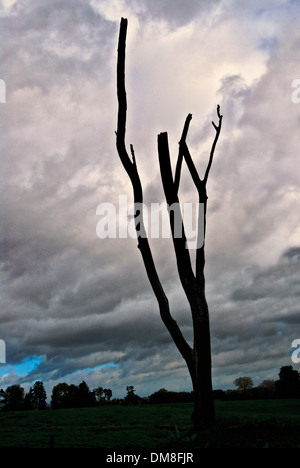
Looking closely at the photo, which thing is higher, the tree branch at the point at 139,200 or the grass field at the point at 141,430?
the tree branch at the point at 139,200

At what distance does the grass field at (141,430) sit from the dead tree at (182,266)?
36.1 inches

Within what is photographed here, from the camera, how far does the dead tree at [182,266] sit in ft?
36.1

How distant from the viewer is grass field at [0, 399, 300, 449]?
874 cm

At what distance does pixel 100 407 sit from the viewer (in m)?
21.2

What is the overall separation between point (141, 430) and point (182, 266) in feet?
17.0

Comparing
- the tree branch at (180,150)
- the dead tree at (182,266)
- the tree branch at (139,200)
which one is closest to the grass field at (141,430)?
the dead tree at (182,266)

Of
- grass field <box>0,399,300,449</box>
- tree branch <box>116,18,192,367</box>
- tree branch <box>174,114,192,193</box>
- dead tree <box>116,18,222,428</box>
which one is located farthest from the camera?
tree branch <box>174,114,192,193</box>

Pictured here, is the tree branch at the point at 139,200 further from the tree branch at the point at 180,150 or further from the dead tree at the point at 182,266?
the tree branch at the point at 180,150

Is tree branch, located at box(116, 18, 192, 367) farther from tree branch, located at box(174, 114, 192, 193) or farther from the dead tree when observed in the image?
tree branch, located at box(174, 114, 192, 193)

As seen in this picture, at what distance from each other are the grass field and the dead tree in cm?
92

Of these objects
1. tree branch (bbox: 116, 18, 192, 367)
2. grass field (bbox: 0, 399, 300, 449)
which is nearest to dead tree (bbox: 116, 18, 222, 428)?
tree branch (bbox: 116, 18, 192, 367)

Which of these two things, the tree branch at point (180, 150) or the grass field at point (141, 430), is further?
the tree branch at point (180, 150)
